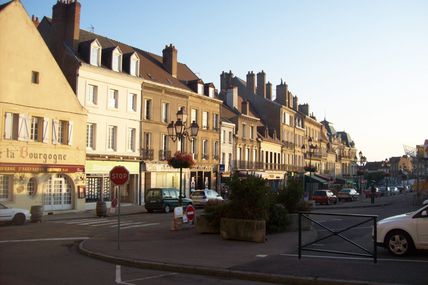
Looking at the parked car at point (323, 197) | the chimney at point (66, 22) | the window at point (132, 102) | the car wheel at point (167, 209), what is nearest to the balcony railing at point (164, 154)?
the window at point (132, 102)

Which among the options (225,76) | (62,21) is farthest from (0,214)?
(225,76)

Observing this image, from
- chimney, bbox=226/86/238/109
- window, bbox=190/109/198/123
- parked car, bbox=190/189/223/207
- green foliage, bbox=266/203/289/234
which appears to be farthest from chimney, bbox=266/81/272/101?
green foliage, bbox=266/203/289/234

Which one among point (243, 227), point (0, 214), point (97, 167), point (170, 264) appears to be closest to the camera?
point (170, 264)

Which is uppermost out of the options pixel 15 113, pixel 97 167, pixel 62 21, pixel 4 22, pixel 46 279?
pixel 62 21

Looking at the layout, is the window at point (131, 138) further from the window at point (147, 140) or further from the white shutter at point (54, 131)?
the white shutter at point (54, 131)

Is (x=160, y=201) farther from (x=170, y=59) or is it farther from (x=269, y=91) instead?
(x=269, y=91)

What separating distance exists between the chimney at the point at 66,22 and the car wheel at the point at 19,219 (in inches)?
666

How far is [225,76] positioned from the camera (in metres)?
65.6

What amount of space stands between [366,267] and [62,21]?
33330 mm

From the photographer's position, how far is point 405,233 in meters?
11.9

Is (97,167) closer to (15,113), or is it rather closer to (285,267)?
(15,113)

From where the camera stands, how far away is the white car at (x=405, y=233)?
461 inches

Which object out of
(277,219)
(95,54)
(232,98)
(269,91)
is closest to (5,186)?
(95,54)

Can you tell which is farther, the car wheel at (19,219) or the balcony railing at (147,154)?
the balcony railing at (147,154)
